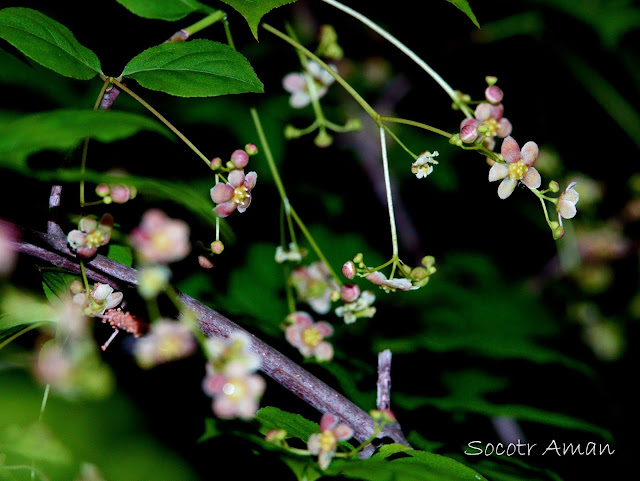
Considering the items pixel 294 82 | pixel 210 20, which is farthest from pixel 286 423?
pixel 294 82

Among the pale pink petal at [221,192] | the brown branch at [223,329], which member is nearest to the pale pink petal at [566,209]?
the brown branch at [223,329]

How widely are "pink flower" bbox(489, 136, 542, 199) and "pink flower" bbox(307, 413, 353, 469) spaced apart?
1.72ft

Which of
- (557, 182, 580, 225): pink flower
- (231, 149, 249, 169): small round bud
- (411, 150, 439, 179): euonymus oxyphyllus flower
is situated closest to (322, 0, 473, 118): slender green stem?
(411, 150, 439, 179): euonymus oxyphyllus flower

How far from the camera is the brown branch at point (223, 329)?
0.77 meters

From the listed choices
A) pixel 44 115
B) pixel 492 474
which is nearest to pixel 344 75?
pixel 492 474

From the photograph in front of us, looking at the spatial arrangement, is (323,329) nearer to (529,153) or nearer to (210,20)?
(529,153)

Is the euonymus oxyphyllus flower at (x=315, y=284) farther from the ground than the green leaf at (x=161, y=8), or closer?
closer

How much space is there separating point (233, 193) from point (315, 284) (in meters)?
0.43

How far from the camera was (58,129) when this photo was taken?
542mm

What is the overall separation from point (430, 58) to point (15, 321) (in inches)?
81.4

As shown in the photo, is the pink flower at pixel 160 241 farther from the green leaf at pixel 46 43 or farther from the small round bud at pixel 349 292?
the small round bud at pixel 349 292

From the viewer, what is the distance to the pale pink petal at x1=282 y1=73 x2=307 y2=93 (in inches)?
54.3

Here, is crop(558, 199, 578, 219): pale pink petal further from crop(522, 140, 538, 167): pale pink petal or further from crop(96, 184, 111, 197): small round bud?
crop(96, 184, 111, 197): small round bud

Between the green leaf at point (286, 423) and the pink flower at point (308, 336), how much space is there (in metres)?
0.20
